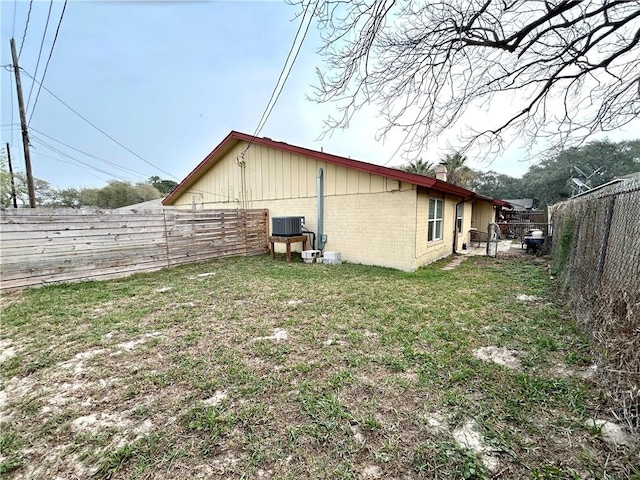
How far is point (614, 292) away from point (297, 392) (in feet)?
9.77

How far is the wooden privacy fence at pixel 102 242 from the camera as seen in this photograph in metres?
4.73

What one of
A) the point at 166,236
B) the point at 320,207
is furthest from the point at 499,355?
the point at 166,236

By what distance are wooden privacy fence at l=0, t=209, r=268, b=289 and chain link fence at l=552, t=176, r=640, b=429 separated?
775 centimetres

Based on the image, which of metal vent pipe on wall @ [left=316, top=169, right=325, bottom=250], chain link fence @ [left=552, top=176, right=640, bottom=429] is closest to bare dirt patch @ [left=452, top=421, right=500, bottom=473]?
chain link fence @ [left=552, top=176, right=640, bottom=429]

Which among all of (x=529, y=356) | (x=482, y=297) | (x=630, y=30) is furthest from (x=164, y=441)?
(x=630, y=30)

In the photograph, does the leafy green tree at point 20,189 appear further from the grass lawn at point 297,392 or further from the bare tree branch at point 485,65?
the bare tree branch at point 485,65

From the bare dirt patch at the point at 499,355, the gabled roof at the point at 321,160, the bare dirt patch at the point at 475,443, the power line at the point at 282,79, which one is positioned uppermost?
the power line at the point at 282,79

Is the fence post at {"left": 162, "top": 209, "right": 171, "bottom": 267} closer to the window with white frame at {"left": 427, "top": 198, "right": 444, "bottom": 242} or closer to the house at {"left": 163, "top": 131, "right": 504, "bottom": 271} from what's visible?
the house at {"left": 163, "top": 131, "right": 504, "bottom": 271}

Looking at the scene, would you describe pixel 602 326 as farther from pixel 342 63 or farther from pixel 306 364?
pixel 342 63

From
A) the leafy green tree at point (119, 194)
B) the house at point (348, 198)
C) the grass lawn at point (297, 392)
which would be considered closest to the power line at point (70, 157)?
the leafy green tree at point (119, 194)

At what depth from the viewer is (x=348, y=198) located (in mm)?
7496

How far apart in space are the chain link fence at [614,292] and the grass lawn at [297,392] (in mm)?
173

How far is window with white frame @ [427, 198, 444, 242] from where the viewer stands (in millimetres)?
7641

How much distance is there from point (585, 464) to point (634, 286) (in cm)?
155
